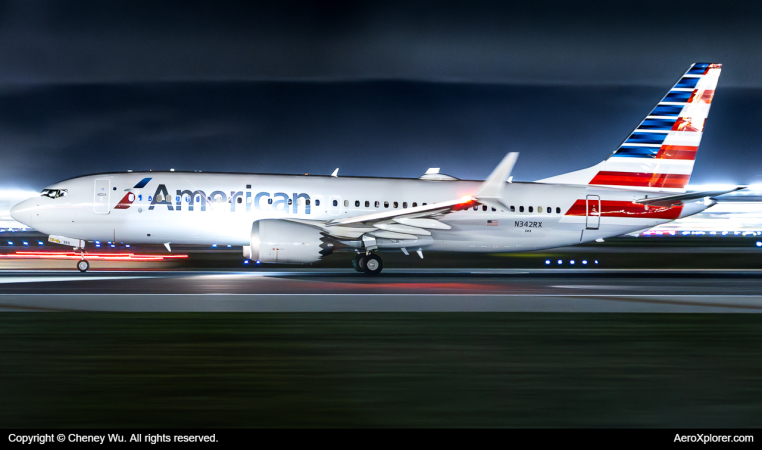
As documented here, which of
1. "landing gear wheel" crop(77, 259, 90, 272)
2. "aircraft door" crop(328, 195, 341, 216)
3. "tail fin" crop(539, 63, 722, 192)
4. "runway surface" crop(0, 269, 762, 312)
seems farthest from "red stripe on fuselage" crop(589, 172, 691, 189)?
"landing gear wheel" crop(77, 259, 90, 272)

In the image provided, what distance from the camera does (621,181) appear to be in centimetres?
2820

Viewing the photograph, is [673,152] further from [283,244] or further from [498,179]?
[283,244]

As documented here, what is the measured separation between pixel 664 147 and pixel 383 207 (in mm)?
11466

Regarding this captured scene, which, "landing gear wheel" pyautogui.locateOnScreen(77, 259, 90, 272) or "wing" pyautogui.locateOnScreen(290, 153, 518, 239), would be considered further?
"landing gear wheel" pyautogui.locateOnScreen(77, 259, 90, 272)

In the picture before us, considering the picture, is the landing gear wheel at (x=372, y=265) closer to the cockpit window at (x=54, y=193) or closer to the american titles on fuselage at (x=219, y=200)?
the american titles on fuselage at (x=219, y=200)

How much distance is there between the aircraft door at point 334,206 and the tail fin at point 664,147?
842 cm

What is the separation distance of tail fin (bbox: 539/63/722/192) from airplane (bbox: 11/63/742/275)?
1.5 inches

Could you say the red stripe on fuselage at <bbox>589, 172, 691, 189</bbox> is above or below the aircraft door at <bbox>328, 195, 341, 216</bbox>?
above

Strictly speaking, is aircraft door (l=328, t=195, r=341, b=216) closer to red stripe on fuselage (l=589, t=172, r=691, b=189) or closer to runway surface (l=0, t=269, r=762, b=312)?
runway surface (l=0, t=269, r=762, b=312)

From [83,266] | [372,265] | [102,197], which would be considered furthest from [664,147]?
[83,266]

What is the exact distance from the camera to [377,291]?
18.8 meters

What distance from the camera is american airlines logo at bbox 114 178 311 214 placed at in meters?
24.6

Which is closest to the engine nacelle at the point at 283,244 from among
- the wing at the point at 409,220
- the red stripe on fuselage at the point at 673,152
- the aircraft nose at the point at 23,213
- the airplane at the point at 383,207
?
the airplane at the point at 383,207

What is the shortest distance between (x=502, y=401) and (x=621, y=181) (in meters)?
22.5
